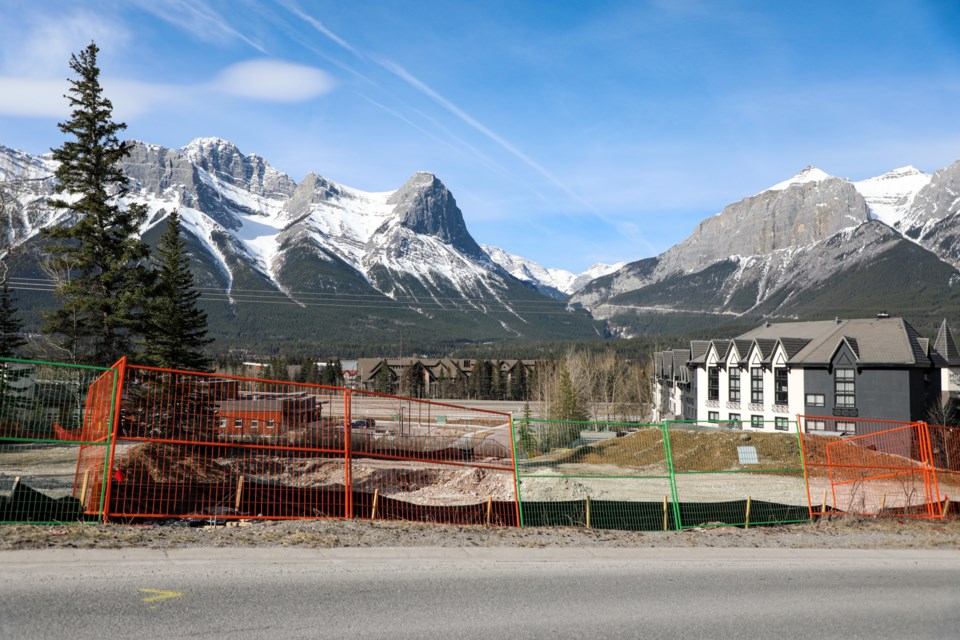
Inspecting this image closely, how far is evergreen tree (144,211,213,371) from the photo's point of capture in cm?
3888

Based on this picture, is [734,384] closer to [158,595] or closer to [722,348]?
[722,348]

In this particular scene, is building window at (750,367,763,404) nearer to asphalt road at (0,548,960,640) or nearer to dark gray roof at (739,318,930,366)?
dark gray roof at (739,318,930,366)

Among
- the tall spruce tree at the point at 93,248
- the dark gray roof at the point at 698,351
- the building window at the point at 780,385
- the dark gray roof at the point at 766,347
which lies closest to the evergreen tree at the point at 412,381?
the dark gray roof at the point at 698,351

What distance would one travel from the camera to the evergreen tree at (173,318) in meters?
38.9

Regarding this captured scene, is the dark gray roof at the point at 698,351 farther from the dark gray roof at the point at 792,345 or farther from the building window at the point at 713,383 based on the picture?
the dark gray roof at the point at 792,345

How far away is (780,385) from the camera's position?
53656 mm

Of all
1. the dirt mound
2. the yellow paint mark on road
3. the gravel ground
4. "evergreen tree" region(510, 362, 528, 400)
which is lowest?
"evergreen tree" region(510, 362, 528, 400)

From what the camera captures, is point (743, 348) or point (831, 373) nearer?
point (831, 373)

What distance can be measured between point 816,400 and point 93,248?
46.7 metres

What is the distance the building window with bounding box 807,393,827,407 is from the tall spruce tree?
4383cm

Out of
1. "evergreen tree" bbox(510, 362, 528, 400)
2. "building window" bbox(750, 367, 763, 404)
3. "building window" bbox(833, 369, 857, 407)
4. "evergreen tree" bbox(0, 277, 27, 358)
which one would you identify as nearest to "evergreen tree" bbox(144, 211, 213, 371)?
"evergreen tree" bbox(0, 277, 27, 358)

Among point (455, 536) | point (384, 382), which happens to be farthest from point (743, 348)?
point (384, 382)

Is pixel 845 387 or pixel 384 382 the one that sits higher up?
pixel 845 387

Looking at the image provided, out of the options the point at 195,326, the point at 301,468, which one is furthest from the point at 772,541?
the point at 195,326
